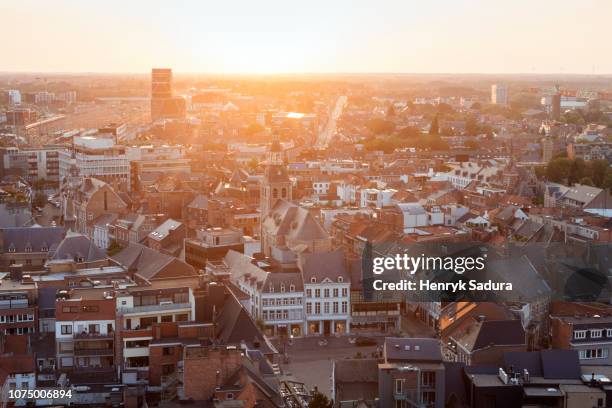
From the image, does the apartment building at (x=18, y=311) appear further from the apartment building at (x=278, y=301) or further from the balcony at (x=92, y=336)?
the apartment building at (x=278, y=301)

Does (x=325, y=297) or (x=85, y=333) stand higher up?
(x=85, y=333)

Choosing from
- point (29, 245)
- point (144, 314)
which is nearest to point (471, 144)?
point (29, 245)

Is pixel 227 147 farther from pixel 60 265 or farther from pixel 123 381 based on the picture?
pixel 123 381

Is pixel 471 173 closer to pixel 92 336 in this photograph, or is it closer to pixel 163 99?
pixel 92 336

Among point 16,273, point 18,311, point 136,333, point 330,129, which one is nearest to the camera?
point 136,333

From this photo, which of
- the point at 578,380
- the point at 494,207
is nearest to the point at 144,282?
the point at 578,380

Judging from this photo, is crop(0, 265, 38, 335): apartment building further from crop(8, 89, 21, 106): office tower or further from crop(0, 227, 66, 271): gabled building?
crop(8, 89, 21, 106): office tower

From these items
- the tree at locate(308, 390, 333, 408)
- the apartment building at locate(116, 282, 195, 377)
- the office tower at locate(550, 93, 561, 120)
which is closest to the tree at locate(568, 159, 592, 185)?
the apartment building at locate(116, 282, 195, 377)
